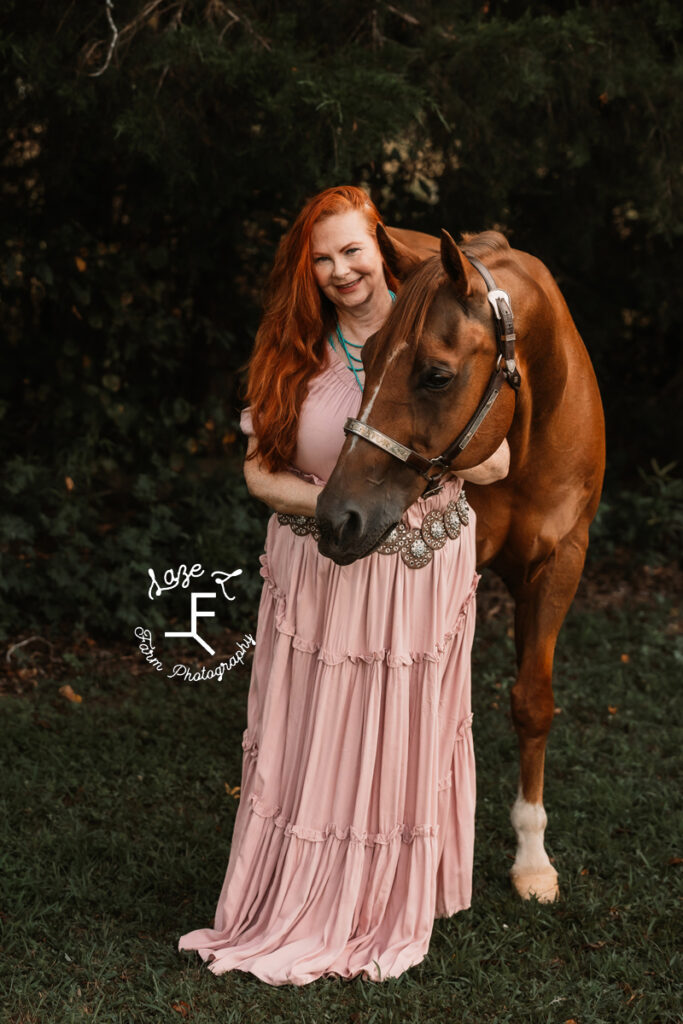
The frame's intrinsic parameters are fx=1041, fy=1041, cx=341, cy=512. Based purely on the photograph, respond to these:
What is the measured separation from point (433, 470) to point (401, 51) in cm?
198

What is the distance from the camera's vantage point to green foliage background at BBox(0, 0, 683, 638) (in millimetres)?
3482

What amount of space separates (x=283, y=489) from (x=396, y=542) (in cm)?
30

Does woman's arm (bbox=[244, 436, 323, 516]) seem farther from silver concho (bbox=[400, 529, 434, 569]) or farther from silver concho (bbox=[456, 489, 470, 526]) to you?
silver concho (bbox=[456, 489, 470, 526])

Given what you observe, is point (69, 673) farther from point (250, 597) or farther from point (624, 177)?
point (624, 177)

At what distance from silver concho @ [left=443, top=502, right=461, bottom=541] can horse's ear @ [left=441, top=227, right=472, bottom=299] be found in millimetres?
595

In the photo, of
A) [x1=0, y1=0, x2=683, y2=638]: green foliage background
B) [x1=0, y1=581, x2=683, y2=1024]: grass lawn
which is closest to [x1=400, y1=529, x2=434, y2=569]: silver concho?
[x1=0, y1=581, x2=683, y2=1024]: grass lawn

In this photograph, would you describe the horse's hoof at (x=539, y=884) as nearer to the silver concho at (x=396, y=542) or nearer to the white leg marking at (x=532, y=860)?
the white leg marking at (x=532, y=860)

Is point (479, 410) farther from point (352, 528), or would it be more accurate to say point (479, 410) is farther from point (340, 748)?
point (340, 748)

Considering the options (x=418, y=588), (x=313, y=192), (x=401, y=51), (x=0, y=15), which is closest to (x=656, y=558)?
(x=313, y=192)

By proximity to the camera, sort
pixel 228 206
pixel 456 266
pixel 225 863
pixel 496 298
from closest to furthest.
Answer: pixel 456 266 < pixel 496 298 < pixel 225 863 < pixel 228 206

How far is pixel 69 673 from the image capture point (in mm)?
4898

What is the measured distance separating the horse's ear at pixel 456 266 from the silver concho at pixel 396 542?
1.96 feet
